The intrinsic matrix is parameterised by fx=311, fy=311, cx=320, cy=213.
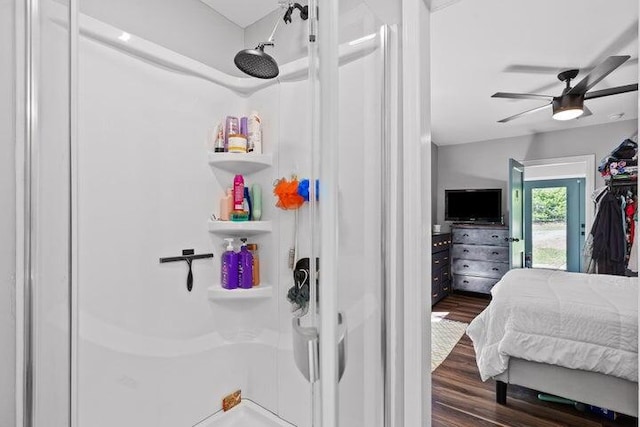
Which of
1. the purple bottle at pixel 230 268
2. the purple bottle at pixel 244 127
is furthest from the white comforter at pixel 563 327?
the purple bottle at pixel 244 127

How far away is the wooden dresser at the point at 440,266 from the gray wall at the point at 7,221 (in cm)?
365

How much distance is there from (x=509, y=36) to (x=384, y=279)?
1938mm

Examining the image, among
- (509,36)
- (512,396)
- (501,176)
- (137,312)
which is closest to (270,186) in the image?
(137,312)

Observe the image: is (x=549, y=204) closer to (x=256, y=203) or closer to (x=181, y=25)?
(x=256, y=203)

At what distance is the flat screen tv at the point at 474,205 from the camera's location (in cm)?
423

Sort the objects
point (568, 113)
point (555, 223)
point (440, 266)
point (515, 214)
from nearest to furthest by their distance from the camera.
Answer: point (568, 113) < point (515, 214) < point (440, 266) < point (555, 223)

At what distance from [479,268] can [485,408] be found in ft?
8.53

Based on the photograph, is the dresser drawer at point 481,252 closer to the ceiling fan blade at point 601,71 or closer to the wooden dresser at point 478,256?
the wooden dresser at point 478,256

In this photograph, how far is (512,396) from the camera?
201 cm

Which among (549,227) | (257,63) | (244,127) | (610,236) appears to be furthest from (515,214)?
(257,63)

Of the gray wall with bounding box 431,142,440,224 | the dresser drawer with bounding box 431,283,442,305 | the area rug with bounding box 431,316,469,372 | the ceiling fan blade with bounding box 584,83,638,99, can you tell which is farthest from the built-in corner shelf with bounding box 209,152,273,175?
the gray wall with bounding box 431,142,440,224

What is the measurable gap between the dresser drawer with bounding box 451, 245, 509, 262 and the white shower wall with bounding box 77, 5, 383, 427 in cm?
349

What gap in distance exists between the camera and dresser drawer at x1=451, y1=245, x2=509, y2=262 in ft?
13.1

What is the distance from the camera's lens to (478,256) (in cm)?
419
